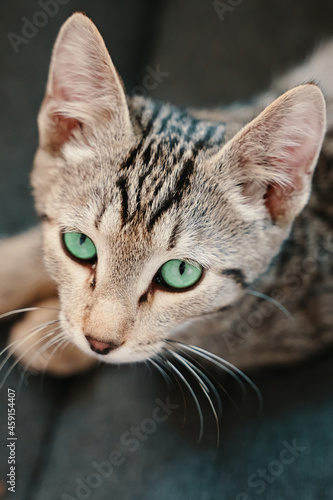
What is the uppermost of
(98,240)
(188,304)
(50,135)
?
(50,135)

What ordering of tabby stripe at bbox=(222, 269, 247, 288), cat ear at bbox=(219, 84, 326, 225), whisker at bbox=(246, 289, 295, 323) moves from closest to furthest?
cat ear at bbox=(219, 84, 326, 225) < tabby stripe at bbox=(222, 269, 247, 288) < whisker at bbox=(246, 289, 295, 323)

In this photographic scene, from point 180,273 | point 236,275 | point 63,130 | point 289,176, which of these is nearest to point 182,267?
point 180,273

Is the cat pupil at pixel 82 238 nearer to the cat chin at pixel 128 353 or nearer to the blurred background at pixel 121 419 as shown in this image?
the cat chin at pixel 128 353

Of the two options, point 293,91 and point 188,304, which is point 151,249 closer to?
point 188,304

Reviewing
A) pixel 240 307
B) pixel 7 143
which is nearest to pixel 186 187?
pixel 240 307

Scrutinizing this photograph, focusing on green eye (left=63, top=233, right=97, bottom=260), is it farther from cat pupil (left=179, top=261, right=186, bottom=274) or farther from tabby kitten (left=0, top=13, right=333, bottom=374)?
cat pupil (left=179, top=261, right=186, bottom=274)

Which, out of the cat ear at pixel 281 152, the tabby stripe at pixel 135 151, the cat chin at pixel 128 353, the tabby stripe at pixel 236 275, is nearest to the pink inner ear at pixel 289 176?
the cat ear at pixel 281 152

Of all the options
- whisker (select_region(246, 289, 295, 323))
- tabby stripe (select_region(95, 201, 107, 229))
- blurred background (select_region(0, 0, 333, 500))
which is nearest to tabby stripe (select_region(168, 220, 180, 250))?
tabby stripe (select_region(95, 201, 107, 229))
